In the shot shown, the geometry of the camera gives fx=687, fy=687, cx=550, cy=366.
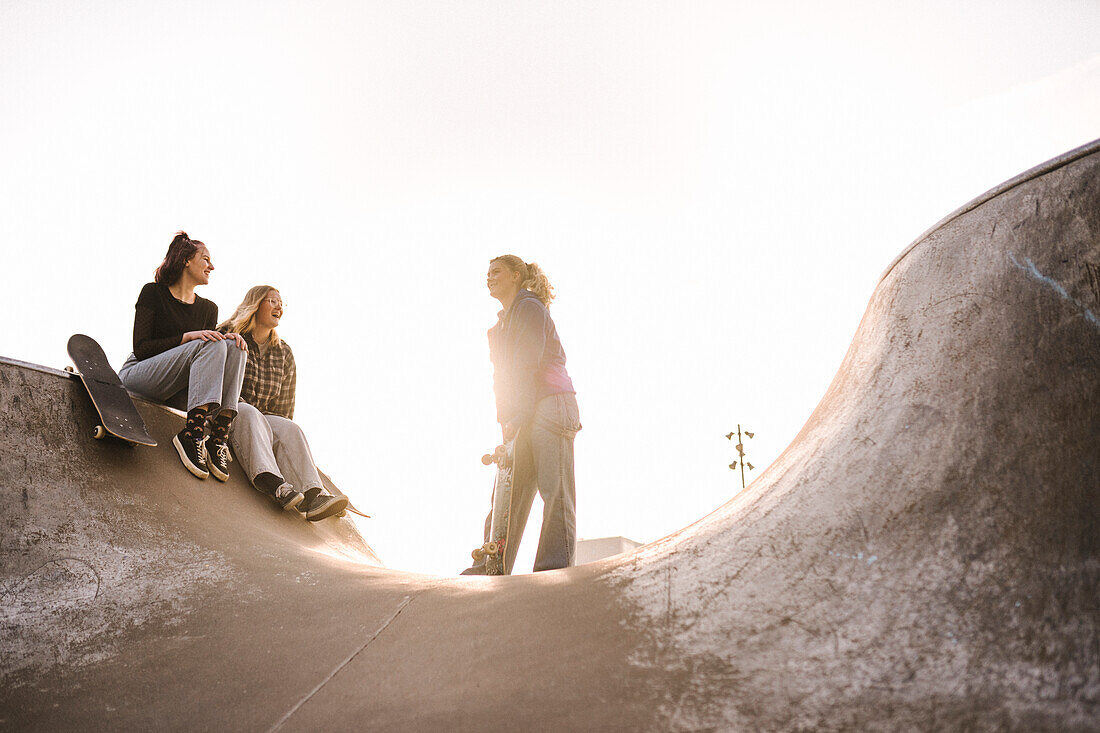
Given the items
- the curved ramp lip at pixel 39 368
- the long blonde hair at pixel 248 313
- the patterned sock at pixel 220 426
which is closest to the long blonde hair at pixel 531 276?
the long blonde hair at pixel 248 313

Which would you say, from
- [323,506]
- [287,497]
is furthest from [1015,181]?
[287,497]

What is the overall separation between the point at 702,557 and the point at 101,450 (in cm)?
369

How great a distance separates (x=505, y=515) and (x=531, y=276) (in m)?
1.73

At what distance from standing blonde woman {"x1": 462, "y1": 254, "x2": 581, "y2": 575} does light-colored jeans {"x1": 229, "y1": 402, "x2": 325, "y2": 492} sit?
1617 millimetres

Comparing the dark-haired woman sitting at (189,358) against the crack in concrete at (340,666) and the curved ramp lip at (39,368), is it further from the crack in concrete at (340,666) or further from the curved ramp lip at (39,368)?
the crack in concrete at (340,666)

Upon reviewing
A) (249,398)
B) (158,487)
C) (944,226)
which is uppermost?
(944,226)

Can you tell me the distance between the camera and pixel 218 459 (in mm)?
4859

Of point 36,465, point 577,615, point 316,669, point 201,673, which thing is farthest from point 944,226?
point 36,465

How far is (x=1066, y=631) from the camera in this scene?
1850 millimetres

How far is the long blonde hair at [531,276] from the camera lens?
16.4 ft

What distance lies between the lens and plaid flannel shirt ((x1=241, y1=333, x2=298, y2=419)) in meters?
5.52

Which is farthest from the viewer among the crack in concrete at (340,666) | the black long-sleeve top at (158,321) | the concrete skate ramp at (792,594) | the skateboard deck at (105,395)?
the black long-sleeve top at (158,321)

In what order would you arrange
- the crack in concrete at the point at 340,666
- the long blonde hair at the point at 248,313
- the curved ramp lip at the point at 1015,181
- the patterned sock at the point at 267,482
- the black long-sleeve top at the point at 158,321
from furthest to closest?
1. the long blonde hair at the point at 248,313
2. the patterned sock at the point at 267,482
3. the black long-sleeve top at the point at 158,321
4. the curved ramp lip at the point at 1015,181
5. the crack in concrete at the point at 340,666

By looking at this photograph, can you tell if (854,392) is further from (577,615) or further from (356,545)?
(356,545)
